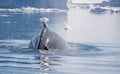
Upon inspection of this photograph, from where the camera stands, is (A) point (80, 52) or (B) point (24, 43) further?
(B) point (24, 43)

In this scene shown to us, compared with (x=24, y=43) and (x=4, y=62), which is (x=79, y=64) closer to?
(x=4, y=62)

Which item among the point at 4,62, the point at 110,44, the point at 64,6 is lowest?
the point at 64,6

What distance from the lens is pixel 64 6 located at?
104750 millimetres

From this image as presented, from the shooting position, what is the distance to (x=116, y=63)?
59.1 ft

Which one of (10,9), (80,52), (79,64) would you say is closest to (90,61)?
(79,64)

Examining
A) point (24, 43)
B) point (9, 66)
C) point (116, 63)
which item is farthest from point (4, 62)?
point (24, 43)

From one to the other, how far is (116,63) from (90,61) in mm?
1050

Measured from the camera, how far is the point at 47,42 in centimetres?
2100

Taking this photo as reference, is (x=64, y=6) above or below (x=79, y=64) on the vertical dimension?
below

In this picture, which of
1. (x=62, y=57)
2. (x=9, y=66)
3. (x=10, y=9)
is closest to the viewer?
(x=9, y=66)

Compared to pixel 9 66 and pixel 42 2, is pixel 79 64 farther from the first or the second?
pixel 42 2

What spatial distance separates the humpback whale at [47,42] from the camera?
68.3 feet

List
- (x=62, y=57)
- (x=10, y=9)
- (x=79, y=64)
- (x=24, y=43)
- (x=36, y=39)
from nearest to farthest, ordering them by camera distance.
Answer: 1. (x=79, y=64)
2. (x=62, y=57)
3. (x=36, y=39)
4. (x=24, y=43)
5. (x=10, y=9)

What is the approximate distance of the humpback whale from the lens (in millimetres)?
20828
